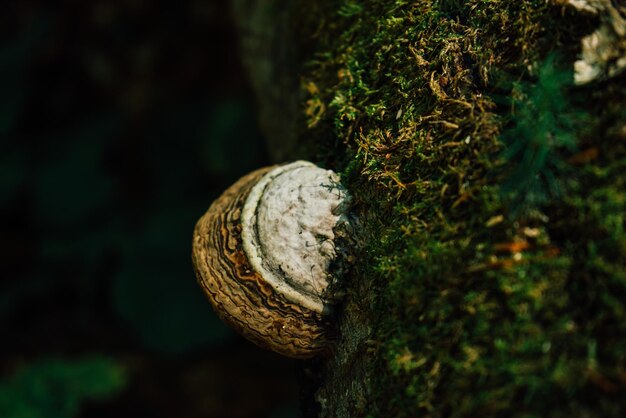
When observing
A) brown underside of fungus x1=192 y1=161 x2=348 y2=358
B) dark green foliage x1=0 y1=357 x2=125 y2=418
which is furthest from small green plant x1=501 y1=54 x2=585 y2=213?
dark green foliage x1=0 y1=357 x2=125 y2=418

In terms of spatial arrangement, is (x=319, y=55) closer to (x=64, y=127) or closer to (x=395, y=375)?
(x=395, y=375)

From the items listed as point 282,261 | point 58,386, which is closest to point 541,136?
point 282,261

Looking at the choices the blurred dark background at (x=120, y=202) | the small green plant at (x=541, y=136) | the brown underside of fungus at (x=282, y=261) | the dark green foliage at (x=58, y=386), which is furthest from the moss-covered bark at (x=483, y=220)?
the dark green foliage at (x=58, y=386)

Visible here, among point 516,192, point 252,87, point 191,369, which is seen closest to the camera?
point 516,192

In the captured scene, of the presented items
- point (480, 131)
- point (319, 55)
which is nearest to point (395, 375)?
point (480, 131)

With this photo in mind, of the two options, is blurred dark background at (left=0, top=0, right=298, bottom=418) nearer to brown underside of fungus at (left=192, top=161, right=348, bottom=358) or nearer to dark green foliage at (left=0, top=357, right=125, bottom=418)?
dark green foliage at (left=0, top=357, right=125, bottom=418)

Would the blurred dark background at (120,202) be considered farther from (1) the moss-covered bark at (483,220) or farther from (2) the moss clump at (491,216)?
(2) the moss clump at (491,216)

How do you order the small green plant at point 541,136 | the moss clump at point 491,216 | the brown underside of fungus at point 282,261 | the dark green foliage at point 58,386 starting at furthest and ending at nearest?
the dark green foliage at point 58,386, the brown underside of fungus at point 282,261, the small green plant at point 541,136, the moss clump at point 491,216
